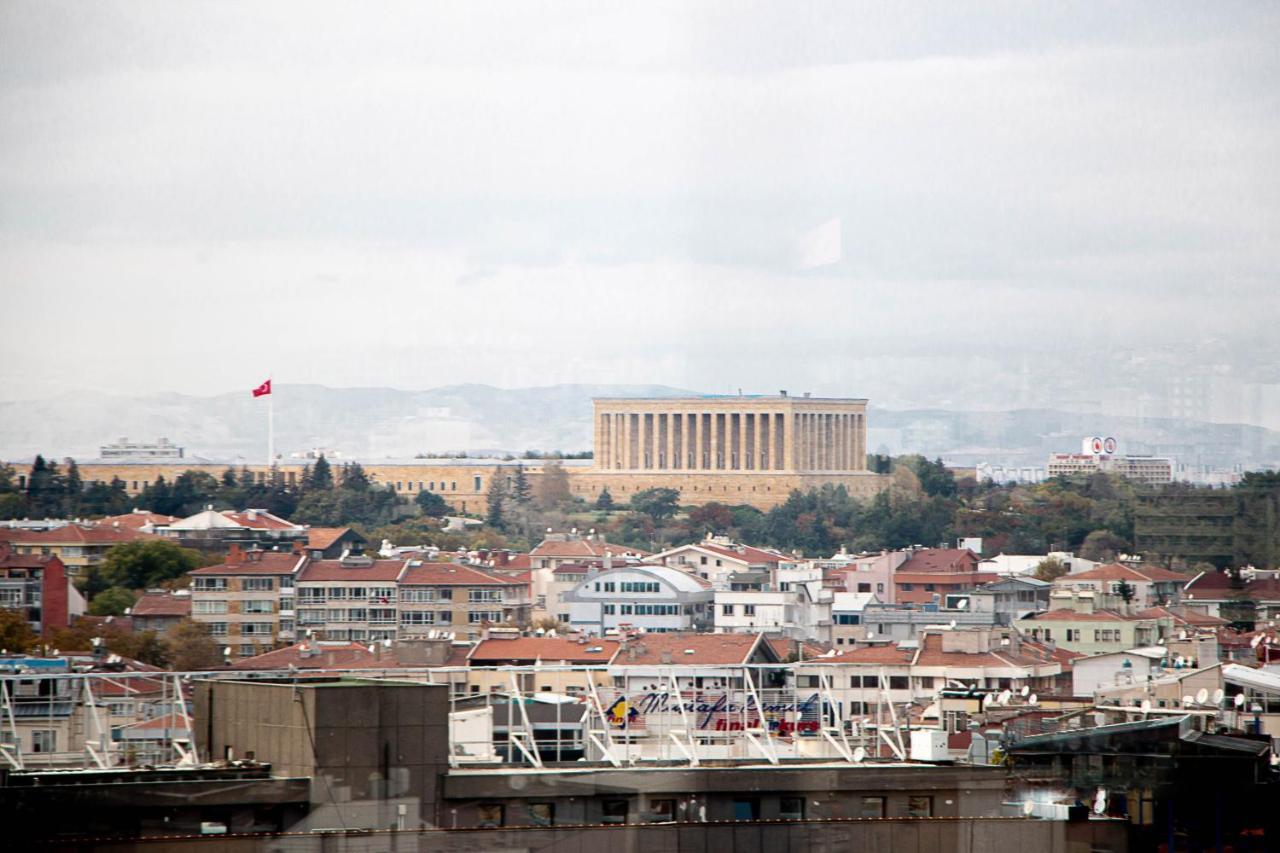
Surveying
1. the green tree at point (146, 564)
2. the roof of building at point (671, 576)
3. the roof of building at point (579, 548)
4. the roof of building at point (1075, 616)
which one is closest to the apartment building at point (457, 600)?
the roof of building at point (671, 576)

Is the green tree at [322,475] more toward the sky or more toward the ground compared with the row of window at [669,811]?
more toward the sky

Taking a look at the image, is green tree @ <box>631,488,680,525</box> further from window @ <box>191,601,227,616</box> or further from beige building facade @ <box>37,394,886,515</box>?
window @ <box>191,601,227,616</box>

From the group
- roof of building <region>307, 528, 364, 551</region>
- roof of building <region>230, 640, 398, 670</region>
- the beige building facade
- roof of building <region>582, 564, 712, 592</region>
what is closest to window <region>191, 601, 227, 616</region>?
roof of building <region>230, 640, 398, 670</region>

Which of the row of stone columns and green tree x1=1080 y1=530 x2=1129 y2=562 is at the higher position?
the row of stone columns

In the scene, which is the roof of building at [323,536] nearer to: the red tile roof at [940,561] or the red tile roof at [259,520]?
the red tile roof at [259,520]

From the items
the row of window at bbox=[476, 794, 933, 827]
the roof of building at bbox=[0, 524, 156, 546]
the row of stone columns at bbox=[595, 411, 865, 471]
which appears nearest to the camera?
the row of window at bbox=[476, 794, 933, 827]

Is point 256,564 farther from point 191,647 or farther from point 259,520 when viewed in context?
point 191,647

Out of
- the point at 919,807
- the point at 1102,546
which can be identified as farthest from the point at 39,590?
the point at 919,807

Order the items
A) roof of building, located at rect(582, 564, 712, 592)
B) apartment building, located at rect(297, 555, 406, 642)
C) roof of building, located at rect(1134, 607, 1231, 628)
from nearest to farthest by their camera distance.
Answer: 1. roof of building, located at rect(1134, 607, 1231, 628)
2. apartment building, located at rect(297, 555, 406, 642)
3. roof of building, located at rect(582, 564, 712, 592)
